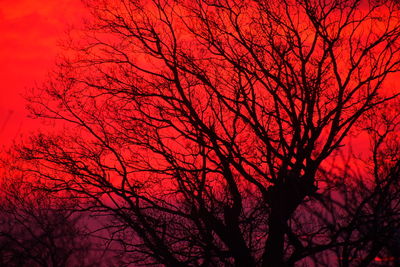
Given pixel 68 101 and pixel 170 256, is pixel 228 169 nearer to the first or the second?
pixel 170 256

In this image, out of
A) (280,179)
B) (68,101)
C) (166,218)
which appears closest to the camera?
(280,179)

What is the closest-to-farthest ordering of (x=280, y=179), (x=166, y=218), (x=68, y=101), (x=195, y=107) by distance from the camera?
(x=280, y=179), (x=166, y=218), (x=195, y=107), (x=68, y=101)

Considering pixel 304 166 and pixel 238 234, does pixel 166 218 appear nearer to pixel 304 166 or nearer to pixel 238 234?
pixel 238 234

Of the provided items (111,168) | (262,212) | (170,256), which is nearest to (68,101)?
(111,168)

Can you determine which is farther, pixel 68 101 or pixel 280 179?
pixel 68 101

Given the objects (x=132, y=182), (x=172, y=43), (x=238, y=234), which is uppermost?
(x=172, y=43)

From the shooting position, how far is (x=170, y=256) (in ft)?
31.8

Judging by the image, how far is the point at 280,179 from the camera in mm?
9430

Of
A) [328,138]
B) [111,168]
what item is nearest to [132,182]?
[111,168]

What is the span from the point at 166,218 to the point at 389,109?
5.91m

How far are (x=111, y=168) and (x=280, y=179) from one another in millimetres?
4119

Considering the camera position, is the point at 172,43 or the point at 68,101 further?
the point at 68,101

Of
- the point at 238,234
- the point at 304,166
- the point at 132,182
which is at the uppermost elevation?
the point at 132,182

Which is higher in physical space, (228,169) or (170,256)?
(228,169)
